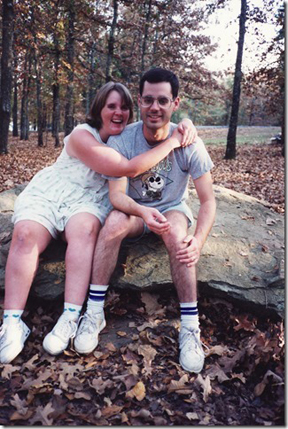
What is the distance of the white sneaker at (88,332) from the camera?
2623mm

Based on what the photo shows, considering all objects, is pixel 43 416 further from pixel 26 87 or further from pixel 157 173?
pixel 26 87

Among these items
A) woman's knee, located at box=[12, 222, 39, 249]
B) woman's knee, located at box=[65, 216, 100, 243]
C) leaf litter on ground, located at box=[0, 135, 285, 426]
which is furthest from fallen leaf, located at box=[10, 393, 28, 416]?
woman's knee, located at box=[65, 216, 100, 243]

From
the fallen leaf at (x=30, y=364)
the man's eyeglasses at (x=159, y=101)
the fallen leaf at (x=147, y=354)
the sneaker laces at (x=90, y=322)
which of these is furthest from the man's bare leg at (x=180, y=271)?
the fallen leaf at (x=30, y=364)

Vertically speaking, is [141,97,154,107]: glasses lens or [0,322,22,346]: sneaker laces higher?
[141,97,154,107]: glasses lens

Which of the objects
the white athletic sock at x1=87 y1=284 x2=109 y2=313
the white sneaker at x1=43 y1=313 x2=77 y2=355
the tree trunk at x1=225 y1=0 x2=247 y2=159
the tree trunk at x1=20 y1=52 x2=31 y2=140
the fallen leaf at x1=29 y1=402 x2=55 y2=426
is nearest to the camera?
the fallen leaf at x1=29 y1=402 x2=55 y2=426

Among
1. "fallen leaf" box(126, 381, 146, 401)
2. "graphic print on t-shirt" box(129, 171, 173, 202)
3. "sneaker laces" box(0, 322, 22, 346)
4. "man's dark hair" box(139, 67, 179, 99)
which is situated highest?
"man's dark hair" box(139, 67, 179, 99)

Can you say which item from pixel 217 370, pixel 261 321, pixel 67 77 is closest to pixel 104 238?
pixel 217 370

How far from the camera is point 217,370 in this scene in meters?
2.54

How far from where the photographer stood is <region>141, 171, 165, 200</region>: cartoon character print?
3184mm

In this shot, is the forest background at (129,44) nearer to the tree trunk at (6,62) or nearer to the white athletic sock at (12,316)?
the tree trunk at (6,62)

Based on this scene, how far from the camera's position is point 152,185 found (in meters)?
3.19

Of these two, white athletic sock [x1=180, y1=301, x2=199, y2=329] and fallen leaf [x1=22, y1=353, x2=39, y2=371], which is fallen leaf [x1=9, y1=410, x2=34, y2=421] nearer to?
fallen leaf [x1=22, y1=353, x2=39, y2=371]

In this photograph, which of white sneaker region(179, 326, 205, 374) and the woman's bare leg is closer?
white sneaker region(179, 326, 205, 374)

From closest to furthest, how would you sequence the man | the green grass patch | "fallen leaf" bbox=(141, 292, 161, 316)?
the man < "fallen leaf" bbox=(141, 292, 161, 316) < the green grass patch
